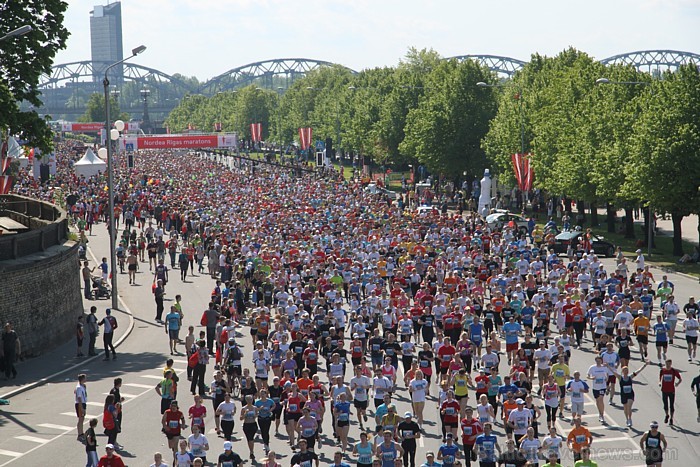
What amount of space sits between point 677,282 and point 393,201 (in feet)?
104

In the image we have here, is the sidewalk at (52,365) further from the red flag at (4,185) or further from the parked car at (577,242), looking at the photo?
the parked car at (577,242)

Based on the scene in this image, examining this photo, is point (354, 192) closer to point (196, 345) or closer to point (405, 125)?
point (405, 125)

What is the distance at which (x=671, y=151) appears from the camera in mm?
41812

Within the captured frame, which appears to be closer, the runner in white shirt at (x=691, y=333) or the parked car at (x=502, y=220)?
the runner in white shirt at (x=691, y=333)

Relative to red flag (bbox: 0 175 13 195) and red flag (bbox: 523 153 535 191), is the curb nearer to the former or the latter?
red flag (bbox: 0 175 13 195)

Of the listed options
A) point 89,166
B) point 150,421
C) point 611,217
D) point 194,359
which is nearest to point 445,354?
point 194,359

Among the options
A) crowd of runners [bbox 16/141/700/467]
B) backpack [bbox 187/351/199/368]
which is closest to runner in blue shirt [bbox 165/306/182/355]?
crowd of runners [bbox 16/141/700/467]

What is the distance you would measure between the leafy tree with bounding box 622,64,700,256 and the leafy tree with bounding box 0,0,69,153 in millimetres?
24270

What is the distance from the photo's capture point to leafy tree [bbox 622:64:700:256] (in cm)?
4166

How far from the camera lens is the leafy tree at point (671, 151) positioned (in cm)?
4166

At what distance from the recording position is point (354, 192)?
6819 cm

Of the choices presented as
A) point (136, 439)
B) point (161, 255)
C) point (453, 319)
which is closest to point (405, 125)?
point (161, 255)

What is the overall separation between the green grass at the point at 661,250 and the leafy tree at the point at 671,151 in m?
1.56

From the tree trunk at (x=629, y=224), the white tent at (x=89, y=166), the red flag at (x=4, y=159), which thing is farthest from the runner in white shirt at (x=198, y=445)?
the white tent at (x=89, y=166)
